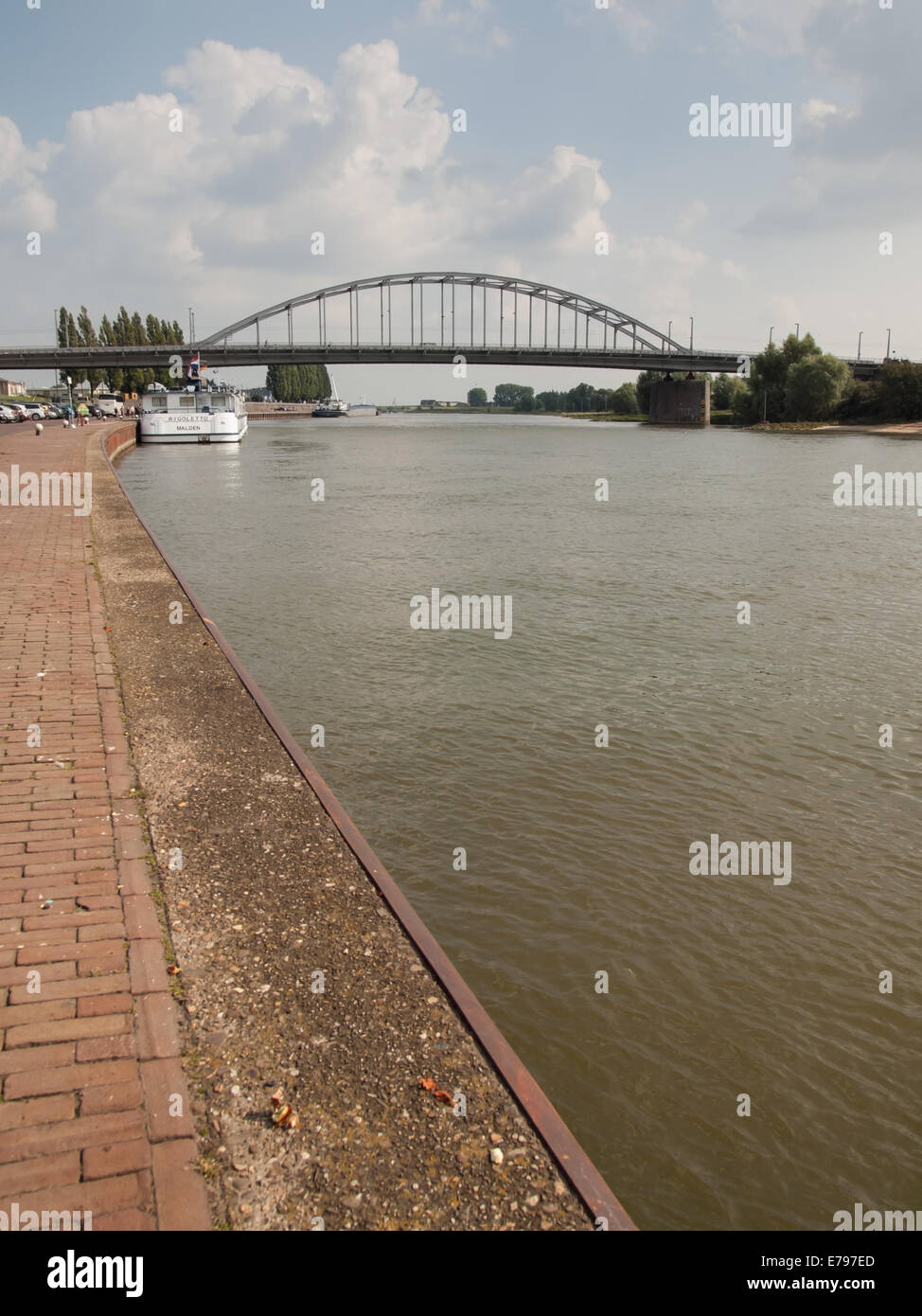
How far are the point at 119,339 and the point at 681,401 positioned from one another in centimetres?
6298

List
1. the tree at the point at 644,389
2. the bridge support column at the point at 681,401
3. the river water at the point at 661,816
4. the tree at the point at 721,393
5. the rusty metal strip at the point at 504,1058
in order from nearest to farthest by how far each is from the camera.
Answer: the rusty metal strip at the point at 504,1058
the river water at the point at 661,816
the bridge support column at the point at 681,401
the tree at the point at 721,393
the tree at the point at 644,389

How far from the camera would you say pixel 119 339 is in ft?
352

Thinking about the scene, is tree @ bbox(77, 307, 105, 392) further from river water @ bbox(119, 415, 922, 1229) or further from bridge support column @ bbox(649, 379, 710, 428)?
river water @ bbox(119, 415, 922, 1229)

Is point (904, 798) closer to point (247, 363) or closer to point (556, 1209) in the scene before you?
point (556, 1209)

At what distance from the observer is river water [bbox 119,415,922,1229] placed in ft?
12.8

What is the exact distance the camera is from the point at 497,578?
580 inches

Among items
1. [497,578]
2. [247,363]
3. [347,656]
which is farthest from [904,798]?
[247,363]

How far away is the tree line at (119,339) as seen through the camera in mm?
100688

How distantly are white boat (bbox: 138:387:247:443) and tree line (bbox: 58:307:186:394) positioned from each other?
48.2 metres

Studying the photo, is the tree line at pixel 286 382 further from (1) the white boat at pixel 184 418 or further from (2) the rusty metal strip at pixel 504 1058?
(2) the rusty metal strip at pixel 504 1058

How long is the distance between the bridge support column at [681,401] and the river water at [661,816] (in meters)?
86.5

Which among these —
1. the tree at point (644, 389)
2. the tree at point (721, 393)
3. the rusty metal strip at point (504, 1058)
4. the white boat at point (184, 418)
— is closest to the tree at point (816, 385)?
the tree at point (721, 393)

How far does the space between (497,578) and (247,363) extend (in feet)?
273

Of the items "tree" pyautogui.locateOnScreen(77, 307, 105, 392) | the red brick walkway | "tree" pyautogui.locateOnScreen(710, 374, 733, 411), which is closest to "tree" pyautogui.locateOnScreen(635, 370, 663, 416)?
"tree" pyautogui.locateOnScreen(710, 374, 733, 411)
